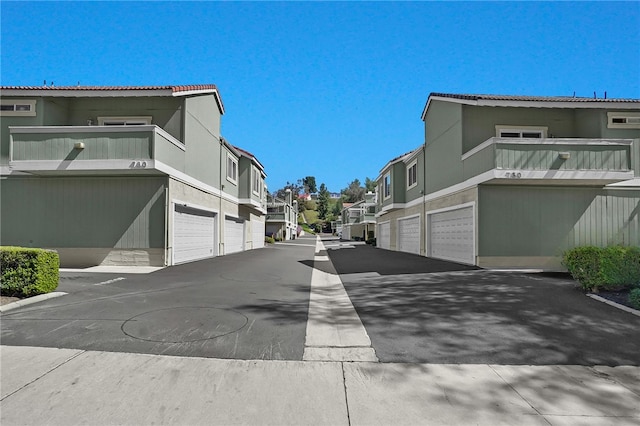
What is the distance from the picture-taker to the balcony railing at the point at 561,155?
11.7m

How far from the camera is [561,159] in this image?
463 inches

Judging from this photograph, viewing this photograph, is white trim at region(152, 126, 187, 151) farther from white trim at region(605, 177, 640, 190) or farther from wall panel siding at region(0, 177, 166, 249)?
white trim at region(605, 177, 640, 190)

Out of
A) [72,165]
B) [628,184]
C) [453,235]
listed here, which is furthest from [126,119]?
[628,184]

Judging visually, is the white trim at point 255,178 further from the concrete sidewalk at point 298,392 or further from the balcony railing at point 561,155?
the concrete sidewalk at point 298,392

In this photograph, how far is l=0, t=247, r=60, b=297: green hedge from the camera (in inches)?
273

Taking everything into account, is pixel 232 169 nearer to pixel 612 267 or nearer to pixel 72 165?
pixel 72 165

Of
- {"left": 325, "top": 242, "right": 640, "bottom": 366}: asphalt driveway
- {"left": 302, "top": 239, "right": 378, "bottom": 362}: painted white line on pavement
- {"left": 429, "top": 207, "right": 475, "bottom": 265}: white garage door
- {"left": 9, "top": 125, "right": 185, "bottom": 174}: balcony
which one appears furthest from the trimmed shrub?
{"left": 9, "top": 125, "right": 185, "bottom": 174}: balcony

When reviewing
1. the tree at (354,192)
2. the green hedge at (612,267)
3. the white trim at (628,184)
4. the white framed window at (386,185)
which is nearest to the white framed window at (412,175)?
the white framed window at (386,185)

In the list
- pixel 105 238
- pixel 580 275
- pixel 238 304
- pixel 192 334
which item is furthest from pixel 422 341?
pixel 105 238

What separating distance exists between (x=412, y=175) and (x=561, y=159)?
35.8ft

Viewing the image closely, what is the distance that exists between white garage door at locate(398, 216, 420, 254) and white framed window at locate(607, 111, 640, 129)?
9669mm

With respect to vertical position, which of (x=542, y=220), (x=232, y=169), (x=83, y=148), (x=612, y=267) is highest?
(x=232, y=169)

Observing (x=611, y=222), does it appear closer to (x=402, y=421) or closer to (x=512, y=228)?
(x=512, y=228)

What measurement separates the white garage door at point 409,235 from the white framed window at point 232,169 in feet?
38.0
